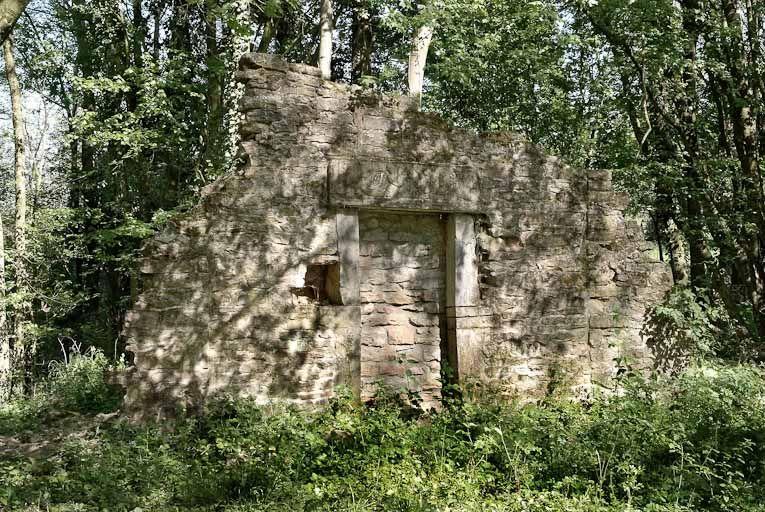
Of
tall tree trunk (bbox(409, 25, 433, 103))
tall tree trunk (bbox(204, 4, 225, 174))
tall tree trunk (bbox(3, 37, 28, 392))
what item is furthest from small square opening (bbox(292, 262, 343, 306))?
tall tree trunk (bbox(3, 37, 28, 392))

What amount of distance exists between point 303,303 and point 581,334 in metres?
3.38

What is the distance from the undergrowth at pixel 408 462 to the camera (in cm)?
430

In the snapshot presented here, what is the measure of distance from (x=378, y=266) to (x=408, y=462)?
2098 millimetres

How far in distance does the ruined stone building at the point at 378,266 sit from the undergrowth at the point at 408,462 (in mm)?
454

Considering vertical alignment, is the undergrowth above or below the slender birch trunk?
below

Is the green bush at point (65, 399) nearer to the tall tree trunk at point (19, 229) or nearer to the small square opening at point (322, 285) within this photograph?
the tall tree trunk at point (19, 229)

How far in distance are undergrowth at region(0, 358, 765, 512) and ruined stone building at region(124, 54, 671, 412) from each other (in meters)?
0.45

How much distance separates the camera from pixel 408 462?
15.9 ft

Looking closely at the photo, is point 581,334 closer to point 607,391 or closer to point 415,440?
point 607,391

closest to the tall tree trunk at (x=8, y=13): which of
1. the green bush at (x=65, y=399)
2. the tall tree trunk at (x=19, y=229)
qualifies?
the green bush at (x=65, y=399)

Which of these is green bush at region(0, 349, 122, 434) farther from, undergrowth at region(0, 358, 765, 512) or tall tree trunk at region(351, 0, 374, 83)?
tall tree trunk at region(351, 0, 374, 83)

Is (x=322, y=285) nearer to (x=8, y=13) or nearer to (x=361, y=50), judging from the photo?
(x=8, y=13)

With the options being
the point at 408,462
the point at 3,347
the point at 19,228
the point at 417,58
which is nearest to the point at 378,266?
the point at 408,462

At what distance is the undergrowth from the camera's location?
14.1 feet
